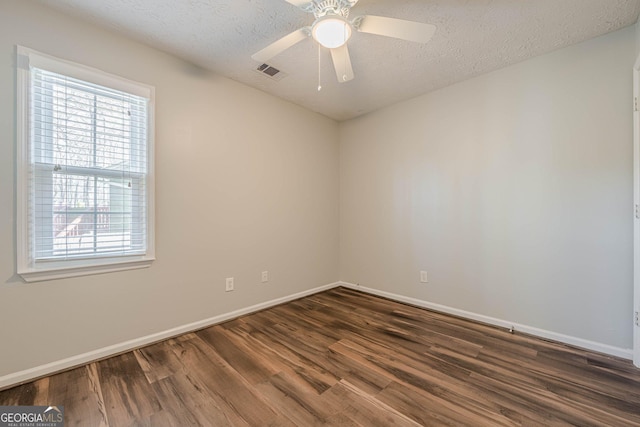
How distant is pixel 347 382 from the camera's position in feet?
5.54

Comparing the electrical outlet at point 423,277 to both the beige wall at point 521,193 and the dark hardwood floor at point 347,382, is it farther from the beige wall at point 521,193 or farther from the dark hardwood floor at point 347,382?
the dark hardwood floor at point 347,382

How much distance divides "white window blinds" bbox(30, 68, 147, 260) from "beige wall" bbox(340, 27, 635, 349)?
270cm

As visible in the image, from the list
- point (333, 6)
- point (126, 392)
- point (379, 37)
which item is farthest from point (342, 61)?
point (126, 392)

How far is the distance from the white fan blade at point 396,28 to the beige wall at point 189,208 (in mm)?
1658

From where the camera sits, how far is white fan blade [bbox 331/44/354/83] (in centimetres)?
175

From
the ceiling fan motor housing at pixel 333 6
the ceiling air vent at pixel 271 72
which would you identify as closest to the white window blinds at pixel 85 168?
the ceiling air vent at pixel 271 72

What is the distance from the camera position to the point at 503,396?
1564 mm

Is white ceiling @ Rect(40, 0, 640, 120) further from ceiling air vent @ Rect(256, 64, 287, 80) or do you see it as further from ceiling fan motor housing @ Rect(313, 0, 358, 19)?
ceiling fan motor housing @ Rect(313, 0, 358, 19)

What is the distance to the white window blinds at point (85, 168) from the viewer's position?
1.74 meters

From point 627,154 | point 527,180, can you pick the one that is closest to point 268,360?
point 527,180

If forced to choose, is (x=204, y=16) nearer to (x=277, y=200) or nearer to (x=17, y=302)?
(x=277, y=200)

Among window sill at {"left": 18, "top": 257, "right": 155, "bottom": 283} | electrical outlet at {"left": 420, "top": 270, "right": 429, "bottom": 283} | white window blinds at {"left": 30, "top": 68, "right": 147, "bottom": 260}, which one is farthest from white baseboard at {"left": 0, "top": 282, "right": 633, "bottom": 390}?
white window blinds at {"left": 30, "top": 68, "right": 147, "bottom": 260}

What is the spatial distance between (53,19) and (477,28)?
3031 millimetres

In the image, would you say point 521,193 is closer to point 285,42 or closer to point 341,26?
point 341,26
